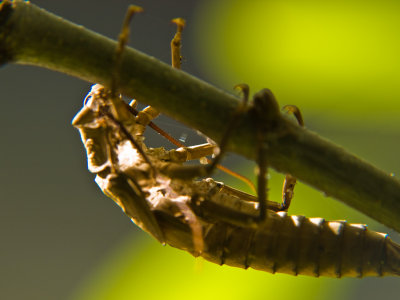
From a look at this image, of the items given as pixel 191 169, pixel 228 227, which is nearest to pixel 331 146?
pixel 191 169

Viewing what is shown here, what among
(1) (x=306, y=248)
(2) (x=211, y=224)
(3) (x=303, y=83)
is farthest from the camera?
(3) (x=303, y=83)

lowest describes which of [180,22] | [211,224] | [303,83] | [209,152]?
[211,224]

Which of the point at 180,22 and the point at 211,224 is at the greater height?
the point at 180,22

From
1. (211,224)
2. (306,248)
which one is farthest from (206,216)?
(306,248)

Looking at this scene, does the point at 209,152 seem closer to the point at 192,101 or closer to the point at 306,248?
the point at 306,248

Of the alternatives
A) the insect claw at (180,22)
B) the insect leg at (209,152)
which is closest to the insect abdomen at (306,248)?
the insect leg at (209,152)

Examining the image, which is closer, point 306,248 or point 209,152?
point 306,248
